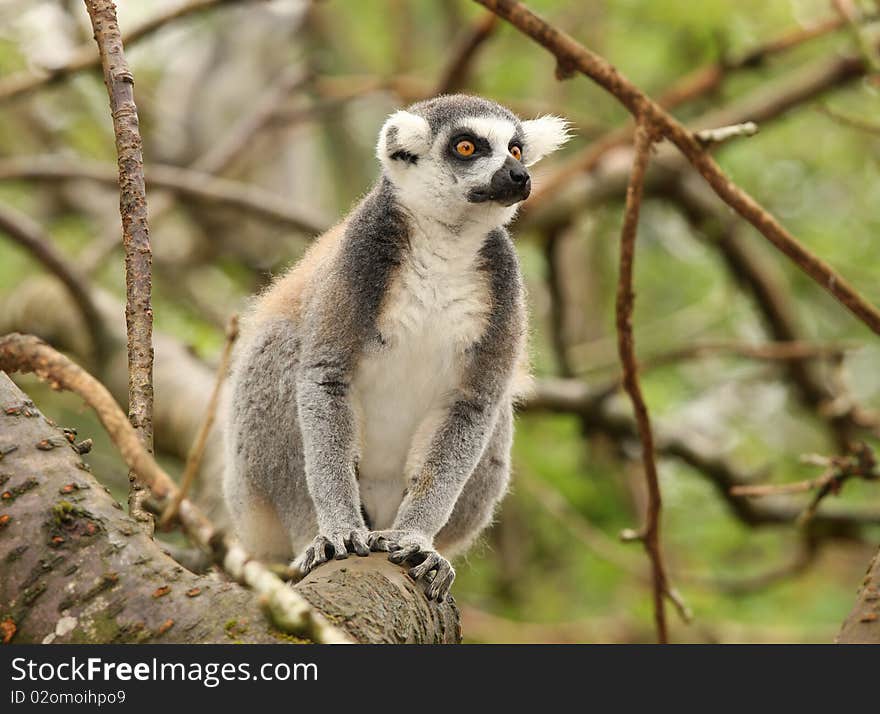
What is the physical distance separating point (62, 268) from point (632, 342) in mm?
3738

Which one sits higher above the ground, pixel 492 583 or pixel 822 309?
pixel 822 309

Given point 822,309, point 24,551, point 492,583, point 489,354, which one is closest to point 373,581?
point 24,551

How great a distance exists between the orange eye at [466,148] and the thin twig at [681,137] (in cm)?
50

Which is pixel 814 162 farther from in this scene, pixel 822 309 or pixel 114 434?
pixel 114 434

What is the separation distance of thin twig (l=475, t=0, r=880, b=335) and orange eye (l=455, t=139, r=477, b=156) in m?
0.50

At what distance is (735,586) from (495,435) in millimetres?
3148

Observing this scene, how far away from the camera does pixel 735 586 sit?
274 inches

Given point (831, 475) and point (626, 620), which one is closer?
point (831, 475)

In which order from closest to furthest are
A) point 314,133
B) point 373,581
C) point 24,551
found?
point 24,551 → point 373,581 → point 314,133

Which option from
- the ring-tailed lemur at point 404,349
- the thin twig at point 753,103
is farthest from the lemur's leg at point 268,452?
the thin twig at point 753,103

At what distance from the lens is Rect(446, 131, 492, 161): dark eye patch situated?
14.0 feet

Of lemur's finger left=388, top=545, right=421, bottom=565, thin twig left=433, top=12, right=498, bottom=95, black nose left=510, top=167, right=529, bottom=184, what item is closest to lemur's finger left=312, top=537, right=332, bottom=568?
lemur's finger left=388, top=545, right=421, bottom=565

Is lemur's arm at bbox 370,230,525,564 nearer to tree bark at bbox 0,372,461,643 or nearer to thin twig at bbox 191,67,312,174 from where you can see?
tree bark at bbox 0,372,461,643
